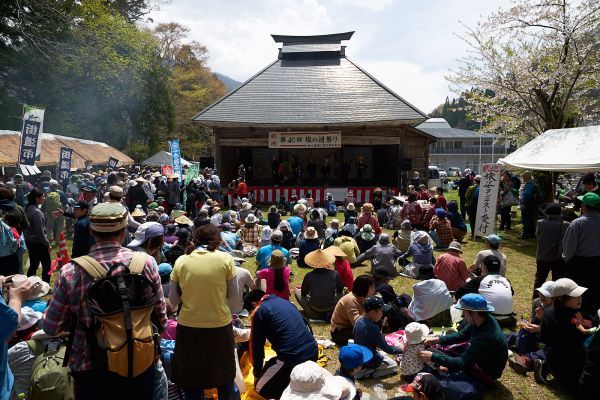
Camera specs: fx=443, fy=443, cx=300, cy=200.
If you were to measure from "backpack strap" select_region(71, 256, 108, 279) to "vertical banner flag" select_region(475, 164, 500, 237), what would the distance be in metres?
10.3

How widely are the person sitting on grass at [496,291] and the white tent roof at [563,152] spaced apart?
152 inches

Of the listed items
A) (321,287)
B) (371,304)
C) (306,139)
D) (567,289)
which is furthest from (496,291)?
(306,139)

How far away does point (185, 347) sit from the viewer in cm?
309

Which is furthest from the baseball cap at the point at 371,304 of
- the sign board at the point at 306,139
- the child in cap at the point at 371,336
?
the sign board at the point at 306,139

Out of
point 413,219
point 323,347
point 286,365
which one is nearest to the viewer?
point 286,365

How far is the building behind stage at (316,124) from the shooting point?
18.5 meters

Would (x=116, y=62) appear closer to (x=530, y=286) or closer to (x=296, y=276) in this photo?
(x=296, y=276)

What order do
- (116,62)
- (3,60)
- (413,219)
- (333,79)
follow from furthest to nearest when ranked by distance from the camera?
1. (116,62)
2. (3,60)
3. (333,79)
4. (413,219)

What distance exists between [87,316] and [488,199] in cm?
1054

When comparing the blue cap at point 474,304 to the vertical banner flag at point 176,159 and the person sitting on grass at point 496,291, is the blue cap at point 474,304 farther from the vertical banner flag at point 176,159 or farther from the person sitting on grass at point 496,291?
the vertical banner flag at point 176,159

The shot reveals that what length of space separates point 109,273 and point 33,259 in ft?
Result: 18.3

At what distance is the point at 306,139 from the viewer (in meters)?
18.8

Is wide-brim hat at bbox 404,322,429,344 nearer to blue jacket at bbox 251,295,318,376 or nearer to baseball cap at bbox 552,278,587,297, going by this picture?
blue jacket at bbox 251,295,318,376

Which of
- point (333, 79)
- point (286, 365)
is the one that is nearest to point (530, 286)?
point (286, 365)
